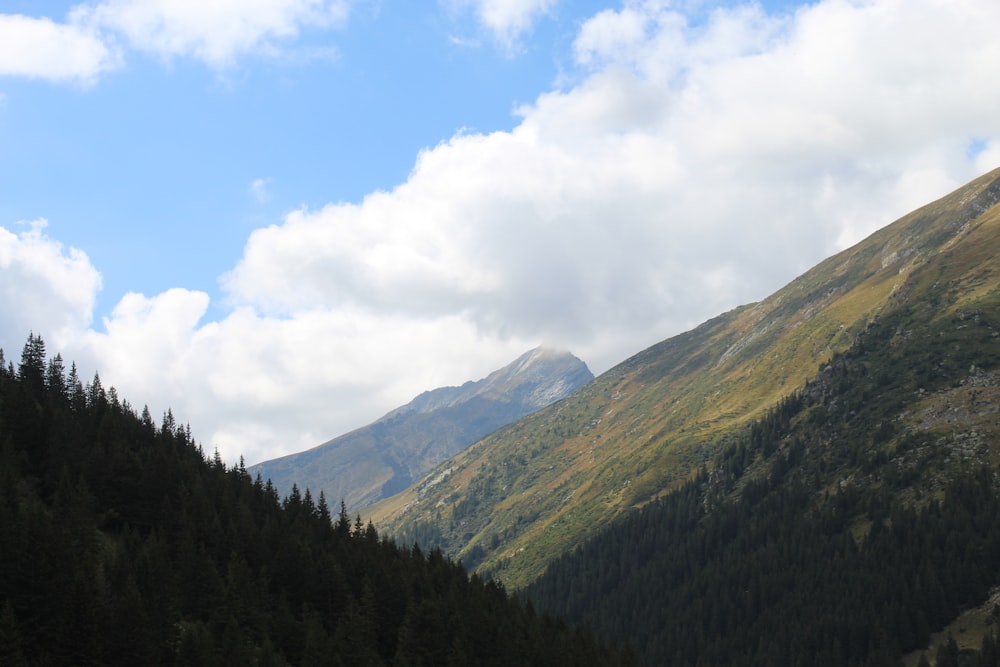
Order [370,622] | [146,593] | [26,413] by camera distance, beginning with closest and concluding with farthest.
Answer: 1. [146,593]
2. [370,622]
3. [26,413]

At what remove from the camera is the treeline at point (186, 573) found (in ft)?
228

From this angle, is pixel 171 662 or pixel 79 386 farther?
pixel 79 386

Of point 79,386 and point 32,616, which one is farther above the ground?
point 79,386

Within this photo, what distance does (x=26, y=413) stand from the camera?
114 meters

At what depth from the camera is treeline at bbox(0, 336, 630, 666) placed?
69500 millimetres

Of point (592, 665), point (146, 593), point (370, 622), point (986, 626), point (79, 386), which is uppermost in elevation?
point (79, 386)

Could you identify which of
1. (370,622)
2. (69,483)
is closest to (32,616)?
(69,483)

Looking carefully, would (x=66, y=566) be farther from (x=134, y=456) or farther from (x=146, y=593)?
(x=134, y=456)

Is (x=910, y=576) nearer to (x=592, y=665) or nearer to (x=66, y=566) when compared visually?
(x=592, y=665)

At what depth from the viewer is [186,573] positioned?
8844 centimetres

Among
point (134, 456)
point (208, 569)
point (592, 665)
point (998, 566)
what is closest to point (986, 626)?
point (998, 566)

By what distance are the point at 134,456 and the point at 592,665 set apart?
7316 centimetres

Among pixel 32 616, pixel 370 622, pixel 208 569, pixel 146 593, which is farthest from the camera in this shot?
pixel 370 622

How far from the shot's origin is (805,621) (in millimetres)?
192750
